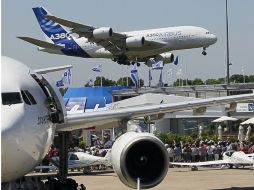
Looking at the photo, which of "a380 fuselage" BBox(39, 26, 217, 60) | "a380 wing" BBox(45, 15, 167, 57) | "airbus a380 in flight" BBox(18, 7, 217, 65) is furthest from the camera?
"a380 fuselage" BBox(39, 26, 217, 60)

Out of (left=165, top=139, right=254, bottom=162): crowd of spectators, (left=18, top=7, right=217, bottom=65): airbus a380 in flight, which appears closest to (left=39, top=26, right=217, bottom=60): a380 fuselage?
(left=18, top=7, right=217, bottom=65): airbus a380 in flight

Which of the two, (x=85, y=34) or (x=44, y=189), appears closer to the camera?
(x=44, y=189)

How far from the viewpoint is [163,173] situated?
38.1ft

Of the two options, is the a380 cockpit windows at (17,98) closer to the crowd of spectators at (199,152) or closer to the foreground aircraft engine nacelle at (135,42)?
the crowd of spectators at (199,152)

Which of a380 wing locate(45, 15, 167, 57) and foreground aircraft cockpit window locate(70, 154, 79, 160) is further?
a380 wing locate(45, 15, 167, 57)

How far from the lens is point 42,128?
10.1 meters

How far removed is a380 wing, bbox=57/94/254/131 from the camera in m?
12.4

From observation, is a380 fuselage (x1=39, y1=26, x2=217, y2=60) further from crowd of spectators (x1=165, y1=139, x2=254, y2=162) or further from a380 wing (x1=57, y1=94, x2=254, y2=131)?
a380 wing (x1=57, y1=94, x2=254, y2=131)

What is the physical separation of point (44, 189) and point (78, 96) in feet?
210

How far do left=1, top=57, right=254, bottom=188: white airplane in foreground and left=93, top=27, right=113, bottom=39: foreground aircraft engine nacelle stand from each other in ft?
138

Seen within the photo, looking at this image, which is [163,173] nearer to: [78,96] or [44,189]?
[44,189]

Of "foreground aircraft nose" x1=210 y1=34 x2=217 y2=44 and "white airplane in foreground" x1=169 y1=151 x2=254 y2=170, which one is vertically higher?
"foreground aircraft nose" x1=210 y1=34 x2=217 y2=44

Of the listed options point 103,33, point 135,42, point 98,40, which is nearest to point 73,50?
point 98,40

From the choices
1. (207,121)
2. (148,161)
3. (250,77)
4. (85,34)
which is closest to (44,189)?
(148,161)
